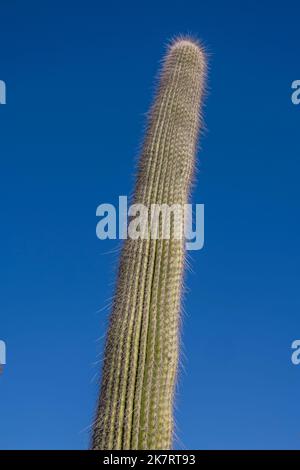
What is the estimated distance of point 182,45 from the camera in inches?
354

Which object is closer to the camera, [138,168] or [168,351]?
[168,351]

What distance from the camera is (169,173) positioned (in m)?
7.36

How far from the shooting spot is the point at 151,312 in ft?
21.3

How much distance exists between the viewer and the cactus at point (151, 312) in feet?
19.5

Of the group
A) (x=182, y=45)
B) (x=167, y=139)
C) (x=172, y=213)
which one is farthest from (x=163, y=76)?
(x=172, y=213)

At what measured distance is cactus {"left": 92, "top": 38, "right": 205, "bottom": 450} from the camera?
5.96 metres

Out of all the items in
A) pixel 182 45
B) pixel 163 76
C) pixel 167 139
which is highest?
pixel 182 45
